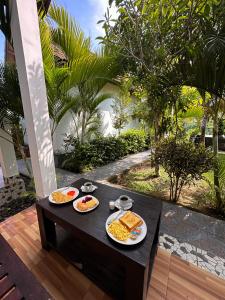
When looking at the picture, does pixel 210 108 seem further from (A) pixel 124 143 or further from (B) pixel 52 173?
(A) pixel 124 143

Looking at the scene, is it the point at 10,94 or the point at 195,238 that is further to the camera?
the point at 10,94

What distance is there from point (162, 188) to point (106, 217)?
2.25m

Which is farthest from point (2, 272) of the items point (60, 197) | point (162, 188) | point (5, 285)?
point (162, 188)

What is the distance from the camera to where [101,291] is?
142 centimetres

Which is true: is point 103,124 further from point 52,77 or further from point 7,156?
point 52,77

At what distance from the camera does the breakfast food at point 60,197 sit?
1715 mm

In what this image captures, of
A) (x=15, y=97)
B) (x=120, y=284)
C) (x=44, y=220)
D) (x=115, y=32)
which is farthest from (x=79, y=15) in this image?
(x=120, y=284)

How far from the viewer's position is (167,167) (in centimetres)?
267

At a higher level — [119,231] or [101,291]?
[119,231]

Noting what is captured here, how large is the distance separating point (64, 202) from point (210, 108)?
8.81ft

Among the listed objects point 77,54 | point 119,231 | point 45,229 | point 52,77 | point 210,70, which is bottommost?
point 45,229

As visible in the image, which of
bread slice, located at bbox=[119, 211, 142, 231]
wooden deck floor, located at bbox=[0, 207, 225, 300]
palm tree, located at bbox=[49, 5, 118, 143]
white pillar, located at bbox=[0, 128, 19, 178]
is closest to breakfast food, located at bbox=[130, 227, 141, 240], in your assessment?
bread slice, located at bbox=[119, 211, 142, 231]

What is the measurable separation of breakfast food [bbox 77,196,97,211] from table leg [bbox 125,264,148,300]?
26.5 inches

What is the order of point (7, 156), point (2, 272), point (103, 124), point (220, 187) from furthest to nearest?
point (103, 124), point (7, 156), point (220, 187), point (2, 272)
